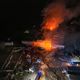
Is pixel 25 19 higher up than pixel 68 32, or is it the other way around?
pixel 25 19

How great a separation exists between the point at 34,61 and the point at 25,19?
135 cm

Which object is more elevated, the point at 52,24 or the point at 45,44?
the point at 52,24

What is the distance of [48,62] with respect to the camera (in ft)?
12.9

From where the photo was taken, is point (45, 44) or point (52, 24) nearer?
point (45, 44)

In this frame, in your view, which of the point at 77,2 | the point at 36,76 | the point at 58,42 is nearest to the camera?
the point at 36,76

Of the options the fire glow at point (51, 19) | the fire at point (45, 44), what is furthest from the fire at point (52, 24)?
the fire at point (45, 44)

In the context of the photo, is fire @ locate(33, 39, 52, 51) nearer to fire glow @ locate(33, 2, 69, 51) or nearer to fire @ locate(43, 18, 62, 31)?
fire glow @ locate(33, 2, 69, 51)

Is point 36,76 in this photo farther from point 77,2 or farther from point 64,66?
point 77,2

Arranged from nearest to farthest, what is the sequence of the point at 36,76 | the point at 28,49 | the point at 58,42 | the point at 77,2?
the point at 36,76 < the point at 28,49 < the point at 58,42 < the point at 77,2

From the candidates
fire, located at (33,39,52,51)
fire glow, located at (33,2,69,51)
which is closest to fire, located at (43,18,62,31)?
fire glow, located at (33,2,69,51)

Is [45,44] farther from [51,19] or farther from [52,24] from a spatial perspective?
[51,19]

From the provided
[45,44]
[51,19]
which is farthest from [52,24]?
[45,44]

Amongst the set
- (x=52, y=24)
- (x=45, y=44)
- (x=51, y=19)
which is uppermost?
(x=51, y=19)

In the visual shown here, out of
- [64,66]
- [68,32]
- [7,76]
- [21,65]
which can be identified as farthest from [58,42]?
[7,76]
